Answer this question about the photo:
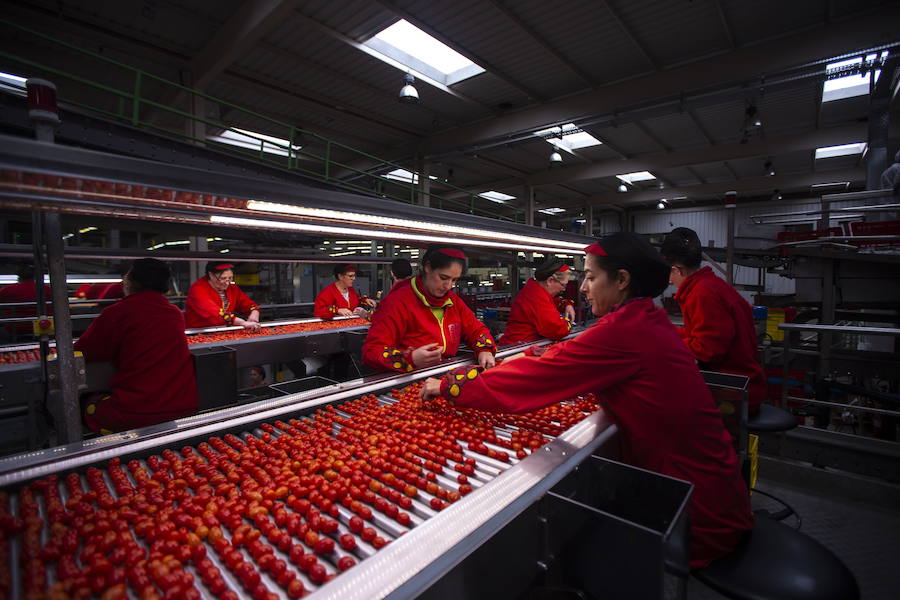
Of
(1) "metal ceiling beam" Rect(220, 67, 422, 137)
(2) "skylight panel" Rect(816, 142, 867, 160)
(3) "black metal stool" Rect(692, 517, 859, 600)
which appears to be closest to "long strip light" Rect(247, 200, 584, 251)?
(3) "black metal stool" Rect(692, 517, 859, 600)

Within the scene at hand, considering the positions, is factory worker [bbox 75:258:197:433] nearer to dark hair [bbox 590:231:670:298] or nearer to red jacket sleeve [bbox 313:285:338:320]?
dark hair [bbox 590:231:670:298]

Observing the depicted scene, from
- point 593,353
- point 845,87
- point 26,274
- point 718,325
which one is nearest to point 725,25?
point 845,87

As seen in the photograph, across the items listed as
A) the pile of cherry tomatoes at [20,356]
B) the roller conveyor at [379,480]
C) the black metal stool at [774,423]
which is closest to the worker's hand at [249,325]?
the pile of cherry tomatoes at [20,356]

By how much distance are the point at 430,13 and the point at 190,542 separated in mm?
8234

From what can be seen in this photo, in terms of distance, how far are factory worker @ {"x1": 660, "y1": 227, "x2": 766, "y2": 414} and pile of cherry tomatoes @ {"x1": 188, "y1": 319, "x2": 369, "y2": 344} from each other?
4.68 meters

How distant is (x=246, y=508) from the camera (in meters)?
1.41

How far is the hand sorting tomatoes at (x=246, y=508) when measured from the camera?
3.65ft

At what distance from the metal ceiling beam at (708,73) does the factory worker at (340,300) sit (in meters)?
6.45

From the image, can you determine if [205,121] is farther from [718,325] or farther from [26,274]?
[718,325]

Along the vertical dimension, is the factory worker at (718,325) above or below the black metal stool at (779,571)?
above

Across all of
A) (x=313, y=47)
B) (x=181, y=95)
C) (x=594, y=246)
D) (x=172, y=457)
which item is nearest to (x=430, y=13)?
(x=313, y=47)

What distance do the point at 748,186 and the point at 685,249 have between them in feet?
53.1

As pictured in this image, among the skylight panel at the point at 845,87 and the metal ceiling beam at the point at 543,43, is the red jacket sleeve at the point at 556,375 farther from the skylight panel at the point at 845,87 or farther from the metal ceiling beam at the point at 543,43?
the skylight panel at the point at 845,87

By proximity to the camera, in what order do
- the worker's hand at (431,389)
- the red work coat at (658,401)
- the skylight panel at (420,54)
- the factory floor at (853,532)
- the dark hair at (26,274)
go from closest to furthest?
the red work coat at (658,401) < the worker's hand at (431,389) < the factory floor at (853,532) < the dark hair at (26,274) < the skylight panel at (420,54)
